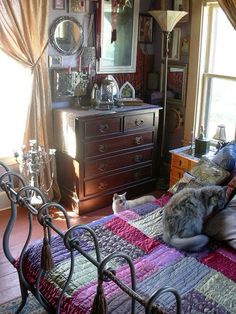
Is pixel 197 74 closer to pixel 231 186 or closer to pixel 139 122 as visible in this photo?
pixel 139 122

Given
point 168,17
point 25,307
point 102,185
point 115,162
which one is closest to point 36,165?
point 102,185

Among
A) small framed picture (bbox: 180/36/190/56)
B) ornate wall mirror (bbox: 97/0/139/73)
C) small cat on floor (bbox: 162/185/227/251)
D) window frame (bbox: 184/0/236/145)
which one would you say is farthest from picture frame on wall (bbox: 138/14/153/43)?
small cat on floor (bbox: 162/185/227/251)

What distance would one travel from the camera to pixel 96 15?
3.88 m

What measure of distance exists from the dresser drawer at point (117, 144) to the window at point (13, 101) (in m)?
0.72

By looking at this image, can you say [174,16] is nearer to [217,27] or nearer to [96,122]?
[217,27]

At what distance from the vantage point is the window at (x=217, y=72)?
3.79 metres

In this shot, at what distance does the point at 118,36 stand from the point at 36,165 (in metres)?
1.74

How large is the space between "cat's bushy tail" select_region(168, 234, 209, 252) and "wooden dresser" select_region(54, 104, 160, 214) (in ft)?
5.32

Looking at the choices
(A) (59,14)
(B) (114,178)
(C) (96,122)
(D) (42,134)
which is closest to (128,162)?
(B) (114,178)

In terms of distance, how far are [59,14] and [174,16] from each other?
1.18 meters

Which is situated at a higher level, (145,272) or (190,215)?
(190,215)

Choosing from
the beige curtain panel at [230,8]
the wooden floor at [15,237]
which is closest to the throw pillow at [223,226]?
the wooden floor at [15,237]

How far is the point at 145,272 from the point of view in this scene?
6.62 ft

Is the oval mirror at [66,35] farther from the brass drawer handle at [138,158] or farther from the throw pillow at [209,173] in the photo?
the throw pillow at [209,173]
